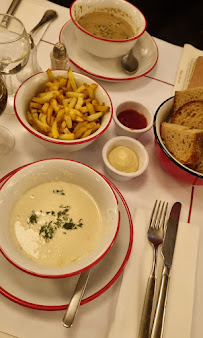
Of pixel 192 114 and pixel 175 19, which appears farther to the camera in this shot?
pixel 175 19

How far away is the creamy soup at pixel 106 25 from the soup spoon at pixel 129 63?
3.9 inches

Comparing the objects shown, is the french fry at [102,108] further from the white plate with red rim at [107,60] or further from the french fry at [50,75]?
the white plate with red rim at [107,60]

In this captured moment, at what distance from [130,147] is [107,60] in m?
0.64

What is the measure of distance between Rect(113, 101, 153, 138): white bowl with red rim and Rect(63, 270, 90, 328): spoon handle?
0.67 meters

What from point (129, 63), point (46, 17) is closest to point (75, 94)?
point (129, 63)

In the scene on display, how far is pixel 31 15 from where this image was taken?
1.81 m

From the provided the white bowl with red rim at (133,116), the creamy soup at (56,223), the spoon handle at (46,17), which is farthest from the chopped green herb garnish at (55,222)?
the spoon handle at (46,17)

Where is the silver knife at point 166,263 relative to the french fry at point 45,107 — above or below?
below

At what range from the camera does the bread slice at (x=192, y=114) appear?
4.58ft

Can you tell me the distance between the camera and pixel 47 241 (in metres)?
1.04

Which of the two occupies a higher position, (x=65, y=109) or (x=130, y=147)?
(x=65, y=109)

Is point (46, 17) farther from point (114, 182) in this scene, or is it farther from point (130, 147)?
point (114, 182)

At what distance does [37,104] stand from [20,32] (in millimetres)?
332

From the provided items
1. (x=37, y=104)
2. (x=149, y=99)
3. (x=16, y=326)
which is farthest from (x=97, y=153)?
(x=16, y=326)
